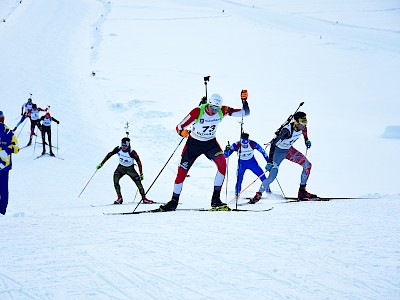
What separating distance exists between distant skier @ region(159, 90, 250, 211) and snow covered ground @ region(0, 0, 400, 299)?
111 centimetres

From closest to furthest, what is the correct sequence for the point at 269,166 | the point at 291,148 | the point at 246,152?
the point at 269,166, the point at 291,148, the point at 246,152

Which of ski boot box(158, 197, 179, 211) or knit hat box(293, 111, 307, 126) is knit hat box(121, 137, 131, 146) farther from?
knit hat box(293, 111, 307, 126)

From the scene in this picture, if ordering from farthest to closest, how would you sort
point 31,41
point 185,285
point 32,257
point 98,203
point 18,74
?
point 31,41 → point 18,74 → point 98,203 → point 32,257 → point 185,285

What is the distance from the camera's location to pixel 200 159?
15.6 metres

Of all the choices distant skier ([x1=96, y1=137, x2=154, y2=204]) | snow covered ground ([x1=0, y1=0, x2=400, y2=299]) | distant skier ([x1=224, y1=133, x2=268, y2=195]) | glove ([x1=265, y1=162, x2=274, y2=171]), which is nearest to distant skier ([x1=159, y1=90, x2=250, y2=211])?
snow covered ground ([x1=0, y1=0, x2=400, y2=299])

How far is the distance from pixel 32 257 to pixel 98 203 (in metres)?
6.65

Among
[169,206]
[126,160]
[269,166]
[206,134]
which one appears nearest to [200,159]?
[126,160]

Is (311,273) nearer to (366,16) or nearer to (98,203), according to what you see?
(98,203)

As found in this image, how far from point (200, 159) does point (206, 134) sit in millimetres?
8621

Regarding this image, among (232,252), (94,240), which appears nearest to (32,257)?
(94,240)

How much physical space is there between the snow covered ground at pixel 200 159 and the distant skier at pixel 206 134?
1107mm

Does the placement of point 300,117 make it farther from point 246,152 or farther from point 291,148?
point 246,152

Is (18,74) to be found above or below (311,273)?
above

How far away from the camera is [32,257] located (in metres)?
3.81
